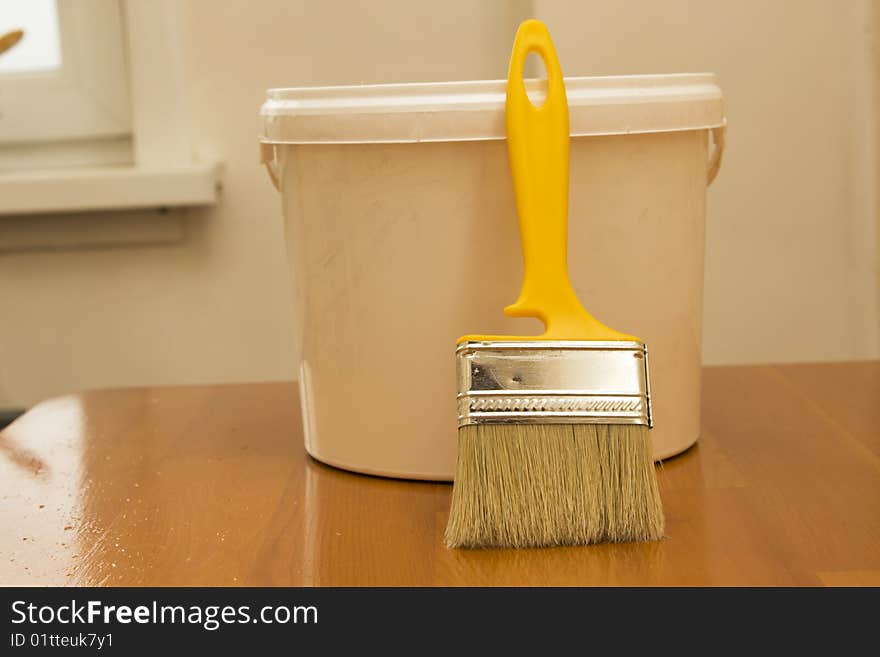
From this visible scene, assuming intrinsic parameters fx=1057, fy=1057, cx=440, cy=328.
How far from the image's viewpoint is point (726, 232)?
3.49ft

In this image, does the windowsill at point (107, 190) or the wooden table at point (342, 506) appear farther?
the windowsill at point (107, 190)

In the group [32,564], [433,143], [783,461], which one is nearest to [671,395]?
[783,461]

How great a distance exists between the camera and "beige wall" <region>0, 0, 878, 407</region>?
1.01 m

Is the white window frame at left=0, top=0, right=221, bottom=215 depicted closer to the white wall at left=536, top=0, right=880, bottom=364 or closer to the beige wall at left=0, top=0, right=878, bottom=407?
the beige wall at left=0, top=0, right=878, bottom=407

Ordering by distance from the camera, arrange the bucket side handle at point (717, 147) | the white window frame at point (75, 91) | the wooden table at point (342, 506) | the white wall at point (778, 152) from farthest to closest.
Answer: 1. the white window frame at point (75, 91)
2. the white wall at point (778, 152)
3. the bucket side handle at point (717, 147)
4. the wooden table at point (342, 506)

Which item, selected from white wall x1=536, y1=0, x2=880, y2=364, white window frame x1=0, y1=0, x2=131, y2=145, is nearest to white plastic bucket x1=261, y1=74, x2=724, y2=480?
white wall x1=536, y1=0, x2=880, y2=364

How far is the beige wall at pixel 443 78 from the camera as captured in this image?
1.01 m

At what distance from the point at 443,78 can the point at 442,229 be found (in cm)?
57

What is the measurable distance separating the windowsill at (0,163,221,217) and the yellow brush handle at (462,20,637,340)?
627 millimetres

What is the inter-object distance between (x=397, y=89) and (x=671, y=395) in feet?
0.77

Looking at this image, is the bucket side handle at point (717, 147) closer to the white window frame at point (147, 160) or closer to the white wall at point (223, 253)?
the white wall at point (223, 253)

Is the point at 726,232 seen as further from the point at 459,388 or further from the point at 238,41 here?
the point at 459,388

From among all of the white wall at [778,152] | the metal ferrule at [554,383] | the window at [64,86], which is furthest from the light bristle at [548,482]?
the window at [64,86]

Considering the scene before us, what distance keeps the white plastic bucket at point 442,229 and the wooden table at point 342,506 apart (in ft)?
0.18
